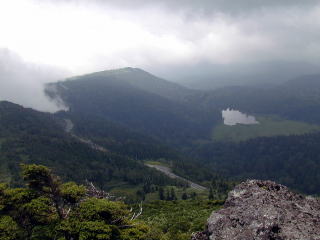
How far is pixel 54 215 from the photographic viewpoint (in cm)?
3666

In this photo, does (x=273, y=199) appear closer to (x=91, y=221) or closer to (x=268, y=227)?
(x=268, y=227)

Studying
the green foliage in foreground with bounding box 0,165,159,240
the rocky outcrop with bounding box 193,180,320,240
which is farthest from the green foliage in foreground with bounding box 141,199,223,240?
the rocky outcrop with bounding box 193,180,320,240

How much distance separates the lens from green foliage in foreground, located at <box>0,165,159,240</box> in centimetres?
3284

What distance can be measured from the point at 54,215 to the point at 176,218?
37127 mm

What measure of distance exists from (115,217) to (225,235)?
1523cm

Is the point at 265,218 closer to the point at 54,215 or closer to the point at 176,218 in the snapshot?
the point at 54,215

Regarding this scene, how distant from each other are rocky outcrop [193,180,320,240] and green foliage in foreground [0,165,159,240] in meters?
10.6

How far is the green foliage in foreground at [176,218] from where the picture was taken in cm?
4808

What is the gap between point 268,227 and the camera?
22.8 metres

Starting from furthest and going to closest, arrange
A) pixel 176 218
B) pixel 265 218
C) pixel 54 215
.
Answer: pixel 176 218, pixel 54 215, pixel 265 218

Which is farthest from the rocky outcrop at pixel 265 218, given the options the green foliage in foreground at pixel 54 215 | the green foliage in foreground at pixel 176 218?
the green foliage in foreground at pixel 176 218

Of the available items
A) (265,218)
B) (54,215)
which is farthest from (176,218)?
(265,218)

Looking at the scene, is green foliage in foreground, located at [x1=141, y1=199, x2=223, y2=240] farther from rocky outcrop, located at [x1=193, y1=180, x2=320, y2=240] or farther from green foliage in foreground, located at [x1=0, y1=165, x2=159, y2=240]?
rocky outcrop, located at [x1=193, y1=180, x2=320, y2=240]

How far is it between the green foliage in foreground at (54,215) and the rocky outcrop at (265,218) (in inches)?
417
